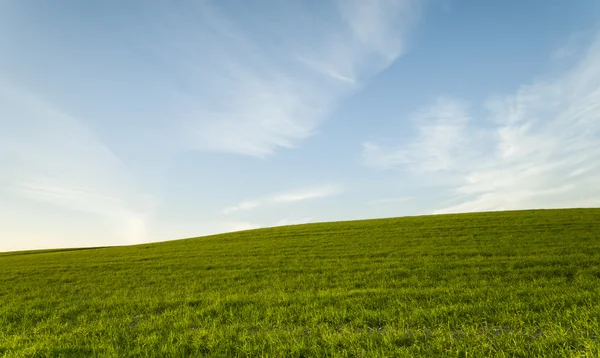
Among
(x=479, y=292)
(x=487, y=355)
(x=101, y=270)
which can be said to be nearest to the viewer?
(x=487, y=355)

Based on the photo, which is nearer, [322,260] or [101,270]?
[322,260]

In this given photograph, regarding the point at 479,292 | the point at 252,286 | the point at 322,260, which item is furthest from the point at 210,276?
the point at 479,292

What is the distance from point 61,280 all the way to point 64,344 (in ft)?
58.6

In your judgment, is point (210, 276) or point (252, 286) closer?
point (252, 286)

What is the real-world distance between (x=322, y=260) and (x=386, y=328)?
1556cm

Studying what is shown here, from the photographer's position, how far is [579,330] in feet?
25.6

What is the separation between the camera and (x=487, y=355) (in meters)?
6.95

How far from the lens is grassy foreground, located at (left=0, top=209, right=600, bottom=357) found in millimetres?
8078

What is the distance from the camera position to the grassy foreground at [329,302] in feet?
26.5

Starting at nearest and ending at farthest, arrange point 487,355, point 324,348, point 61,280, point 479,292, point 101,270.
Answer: point 487,355 → point 324,348 → point 479,292 → point 61,280 → point 101,270

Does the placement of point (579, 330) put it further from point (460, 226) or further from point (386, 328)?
point (460, 226)

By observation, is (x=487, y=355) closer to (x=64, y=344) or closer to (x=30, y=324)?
(x=64, y=344)

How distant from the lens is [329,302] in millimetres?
12641

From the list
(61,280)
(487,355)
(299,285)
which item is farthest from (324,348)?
(61,280)
